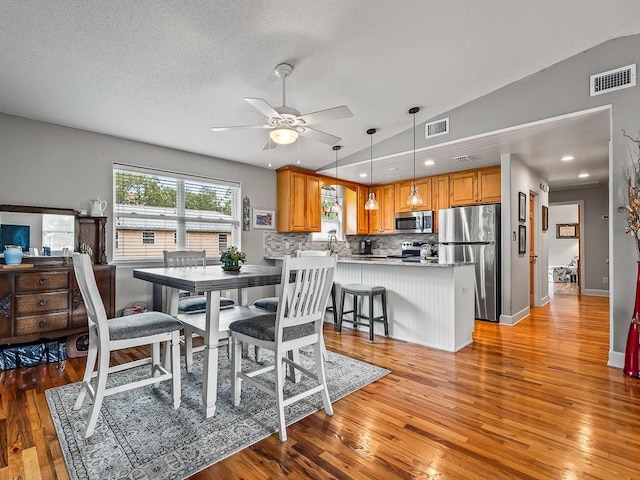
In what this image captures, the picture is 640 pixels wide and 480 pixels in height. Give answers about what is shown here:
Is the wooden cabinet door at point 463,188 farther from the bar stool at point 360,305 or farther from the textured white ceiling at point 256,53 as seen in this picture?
the bar stool at point 360,305

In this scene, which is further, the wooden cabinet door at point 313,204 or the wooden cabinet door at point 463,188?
the wooden cabinet door at point 313,204

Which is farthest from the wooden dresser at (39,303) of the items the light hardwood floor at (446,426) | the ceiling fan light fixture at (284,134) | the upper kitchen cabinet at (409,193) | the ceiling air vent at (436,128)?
the upper kitchen cabinet at (409,193)

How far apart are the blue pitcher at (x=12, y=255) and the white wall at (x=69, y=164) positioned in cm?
54

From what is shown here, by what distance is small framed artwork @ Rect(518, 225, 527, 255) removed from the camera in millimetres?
5051

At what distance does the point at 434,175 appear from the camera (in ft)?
19.1

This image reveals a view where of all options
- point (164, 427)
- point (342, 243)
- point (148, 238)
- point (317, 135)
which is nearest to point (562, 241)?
point (342, 243)

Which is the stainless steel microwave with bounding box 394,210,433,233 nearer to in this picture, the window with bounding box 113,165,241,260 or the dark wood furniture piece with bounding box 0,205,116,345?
the window with bounding box 113,165,241,260

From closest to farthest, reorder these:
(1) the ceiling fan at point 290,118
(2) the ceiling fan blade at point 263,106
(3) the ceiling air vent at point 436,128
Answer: (2) the ceiling fan blade at point 263,106 → (1) the ceiling fan at point 290,118 → (3) the ceiling air vent at point 436,128

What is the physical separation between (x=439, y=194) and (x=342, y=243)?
2.12m

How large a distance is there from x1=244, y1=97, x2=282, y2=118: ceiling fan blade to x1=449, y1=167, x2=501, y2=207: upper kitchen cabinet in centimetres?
391

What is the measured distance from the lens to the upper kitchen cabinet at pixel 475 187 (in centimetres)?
512

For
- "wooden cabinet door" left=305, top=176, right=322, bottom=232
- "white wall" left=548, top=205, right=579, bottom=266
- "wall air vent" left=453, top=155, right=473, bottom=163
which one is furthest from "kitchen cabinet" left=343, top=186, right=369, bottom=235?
"white wall" left=548, top=205, right=579, bottom=266

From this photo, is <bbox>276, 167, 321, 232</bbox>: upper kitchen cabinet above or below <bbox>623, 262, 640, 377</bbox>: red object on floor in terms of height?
above

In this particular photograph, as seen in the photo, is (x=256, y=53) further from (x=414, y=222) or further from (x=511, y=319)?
(x=511, y=319)
